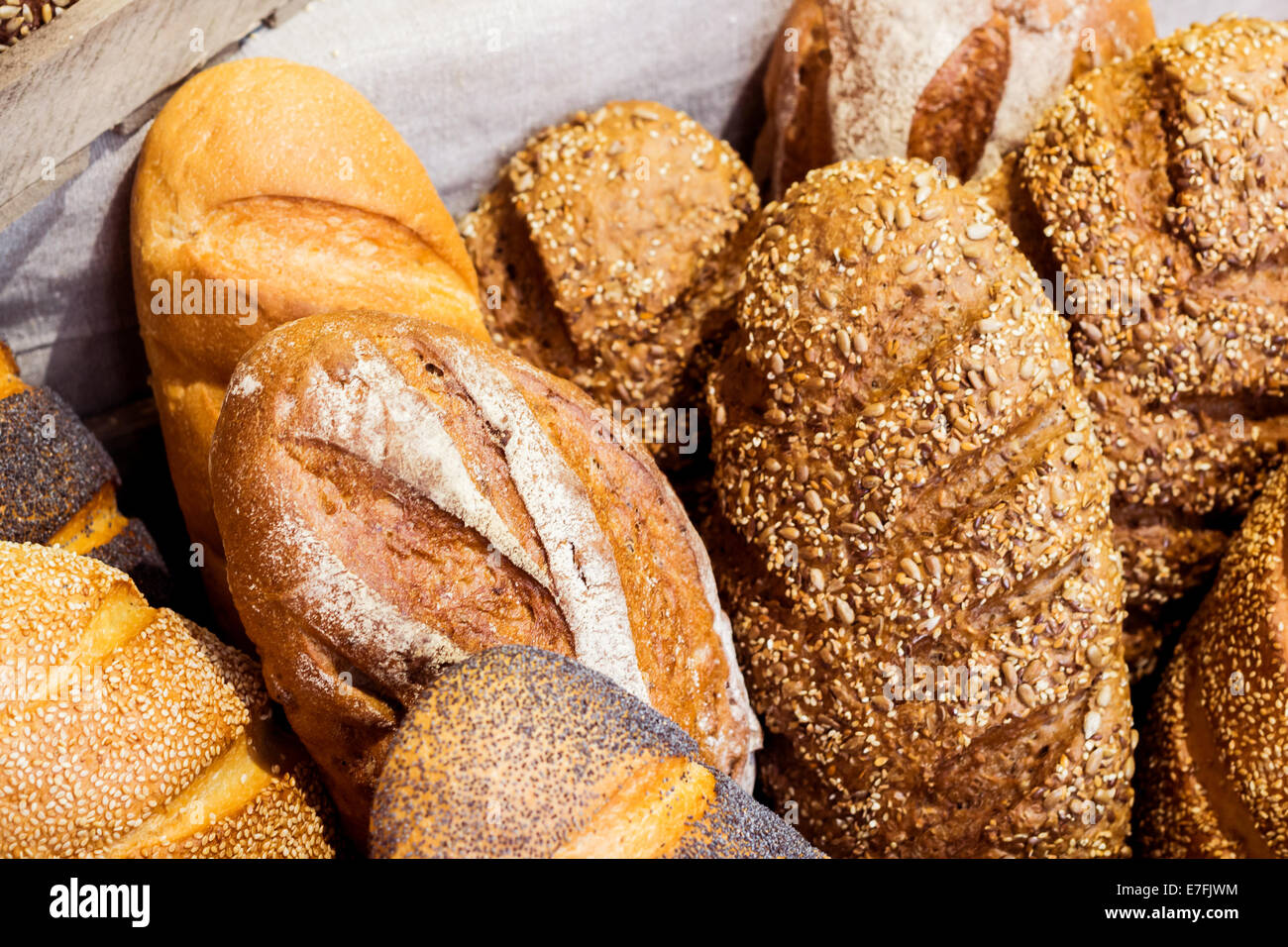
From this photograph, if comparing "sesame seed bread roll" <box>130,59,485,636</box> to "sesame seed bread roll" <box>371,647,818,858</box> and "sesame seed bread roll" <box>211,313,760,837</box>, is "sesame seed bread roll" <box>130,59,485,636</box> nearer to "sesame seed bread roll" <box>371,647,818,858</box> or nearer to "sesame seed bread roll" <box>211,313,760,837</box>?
"sesame seed bread roll" <box>211,313,760,837</box>

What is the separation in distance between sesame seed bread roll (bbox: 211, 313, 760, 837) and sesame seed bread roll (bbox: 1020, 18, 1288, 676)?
903mm

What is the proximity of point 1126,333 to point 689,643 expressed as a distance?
88 centimetres

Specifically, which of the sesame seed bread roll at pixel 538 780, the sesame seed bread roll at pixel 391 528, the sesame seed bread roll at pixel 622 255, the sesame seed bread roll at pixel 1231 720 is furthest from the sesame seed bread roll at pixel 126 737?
the sesame seed bread roll at pixel 1231 720

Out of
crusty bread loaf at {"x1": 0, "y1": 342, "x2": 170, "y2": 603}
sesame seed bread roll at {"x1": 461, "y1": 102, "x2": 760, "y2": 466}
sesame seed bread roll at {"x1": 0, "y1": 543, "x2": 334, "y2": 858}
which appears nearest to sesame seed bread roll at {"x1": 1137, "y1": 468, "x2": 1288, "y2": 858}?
sesame seed bread roll at {"x1": 461, "y1": 102, "x2": 760, "y2": 466}

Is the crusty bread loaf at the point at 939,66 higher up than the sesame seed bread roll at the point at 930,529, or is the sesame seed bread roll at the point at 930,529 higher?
the crusty bread loaf at the point at 939,66

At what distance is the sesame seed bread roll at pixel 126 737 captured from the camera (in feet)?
4.26

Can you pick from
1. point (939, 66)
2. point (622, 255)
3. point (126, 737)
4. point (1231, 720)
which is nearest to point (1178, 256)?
point (939, 66)

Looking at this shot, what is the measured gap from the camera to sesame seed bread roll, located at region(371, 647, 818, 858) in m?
1.10

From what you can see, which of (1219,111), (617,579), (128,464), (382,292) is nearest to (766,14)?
(1219,111)

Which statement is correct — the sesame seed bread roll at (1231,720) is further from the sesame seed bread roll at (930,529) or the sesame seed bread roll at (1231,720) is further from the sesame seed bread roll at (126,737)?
the sesame seed bread roll at (126,737)

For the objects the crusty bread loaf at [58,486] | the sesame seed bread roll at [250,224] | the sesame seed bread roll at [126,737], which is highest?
the sesame seed bread roll at [250,224]

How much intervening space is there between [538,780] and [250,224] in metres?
0.99

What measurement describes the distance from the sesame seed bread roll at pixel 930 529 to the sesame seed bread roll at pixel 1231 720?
137 mm

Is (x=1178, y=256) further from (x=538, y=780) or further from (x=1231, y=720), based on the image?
(x=538, y=780)
